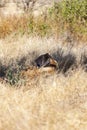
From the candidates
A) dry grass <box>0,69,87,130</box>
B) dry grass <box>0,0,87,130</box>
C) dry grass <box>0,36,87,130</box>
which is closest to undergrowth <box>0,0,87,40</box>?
dry grass <box>0,0,87,130</box>

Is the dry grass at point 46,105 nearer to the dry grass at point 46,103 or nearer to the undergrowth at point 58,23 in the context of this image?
the dry grass at point 46,103

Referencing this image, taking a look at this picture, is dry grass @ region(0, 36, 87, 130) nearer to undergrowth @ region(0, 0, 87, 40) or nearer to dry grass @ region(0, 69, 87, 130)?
dry grass @ region(0, 69, 87, 130)

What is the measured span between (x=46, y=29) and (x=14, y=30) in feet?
3.10

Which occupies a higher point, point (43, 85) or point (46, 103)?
point (46, 103)

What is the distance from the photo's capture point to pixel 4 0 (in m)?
15.0

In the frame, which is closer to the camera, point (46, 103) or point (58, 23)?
point (46, 103)

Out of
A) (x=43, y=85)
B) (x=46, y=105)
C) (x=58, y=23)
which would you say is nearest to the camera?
(x=46, y=105)

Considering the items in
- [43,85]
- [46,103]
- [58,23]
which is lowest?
[58,23]

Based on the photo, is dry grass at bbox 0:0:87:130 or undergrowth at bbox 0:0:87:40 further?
undergrowth at bbox 0:0:87:40

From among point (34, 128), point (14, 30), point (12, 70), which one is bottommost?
point (14, 30)

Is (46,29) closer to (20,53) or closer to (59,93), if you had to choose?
(20,53)

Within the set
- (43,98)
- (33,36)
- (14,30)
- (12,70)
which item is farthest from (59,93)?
(14,30)

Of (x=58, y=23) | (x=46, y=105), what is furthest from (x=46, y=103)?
(x=58, y=23)

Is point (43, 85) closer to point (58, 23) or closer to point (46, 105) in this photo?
point (46, 105)
